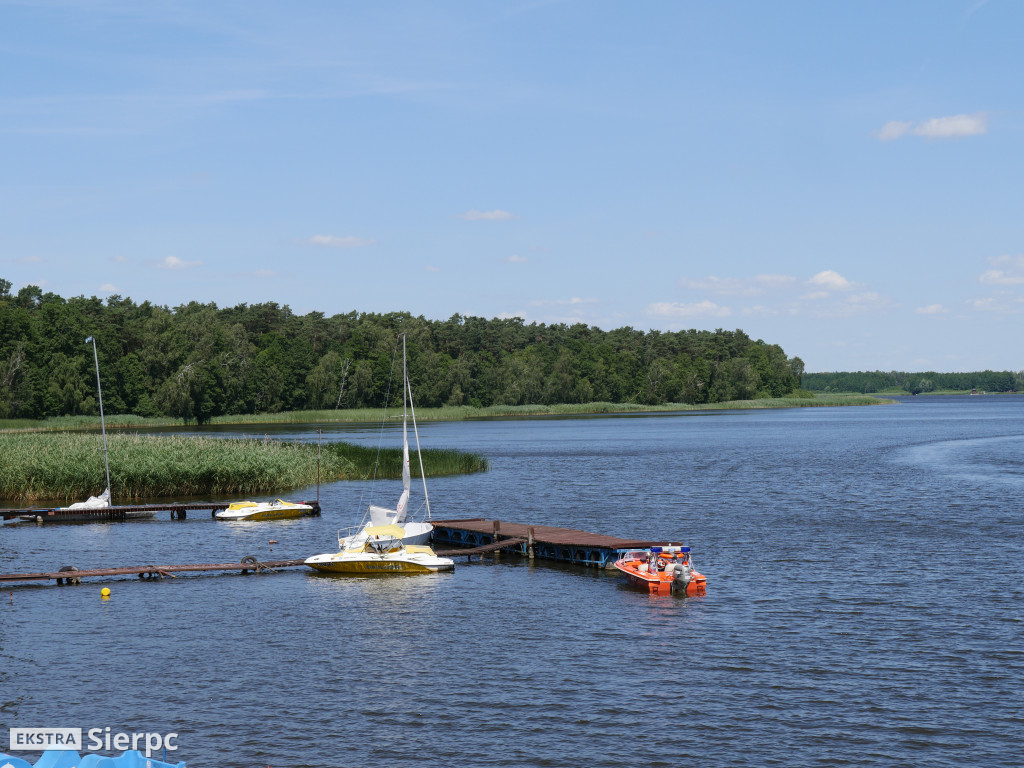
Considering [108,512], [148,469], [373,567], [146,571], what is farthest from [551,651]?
[148,469]

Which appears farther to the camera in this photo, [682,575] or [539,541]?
[539,541]

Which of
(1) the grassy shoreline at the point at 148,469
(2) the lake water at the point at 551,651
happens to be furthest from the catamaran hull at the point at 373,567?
(1) the grassy shoreline at the point at 148,469

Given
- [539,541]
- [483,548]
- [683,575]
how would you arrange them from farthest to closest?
[483,548] → [539,541] → [683,575]

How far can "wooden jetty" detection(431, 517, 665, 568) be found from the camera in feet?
145

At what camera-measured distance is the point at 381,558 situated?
4353 centimetres

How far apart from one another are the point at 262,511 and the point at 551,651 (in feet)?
114

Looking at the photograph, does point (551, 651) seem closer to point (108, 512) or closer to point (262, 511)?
point (262, 511)

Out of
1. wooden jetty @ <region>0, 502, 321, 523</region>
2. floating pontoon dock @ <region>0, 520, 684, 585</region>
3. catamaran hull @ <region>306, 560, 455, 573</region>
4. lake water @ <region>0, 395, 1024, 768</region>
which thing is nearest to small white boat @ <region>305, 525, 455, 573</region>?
catamaran hull @ <region>306, 560, 455, 573</region>

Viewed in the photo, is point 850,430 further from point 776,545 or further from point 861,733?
point 861,733

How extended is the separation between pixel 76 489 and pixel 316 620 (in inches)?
1545

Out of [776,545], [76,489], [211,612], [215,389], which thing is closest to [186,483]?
[76,489]

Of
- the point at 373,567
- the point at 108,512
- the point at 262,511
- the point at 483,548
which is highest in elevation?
the point at 108,512

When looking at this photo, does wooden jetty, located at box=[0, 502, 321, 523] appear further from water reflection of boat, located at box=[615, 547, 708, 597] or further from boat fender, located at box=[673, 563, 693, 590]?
boat fender, located at box=[673, 563, 693, 590]

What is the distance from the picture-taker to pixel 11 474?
214 feet
